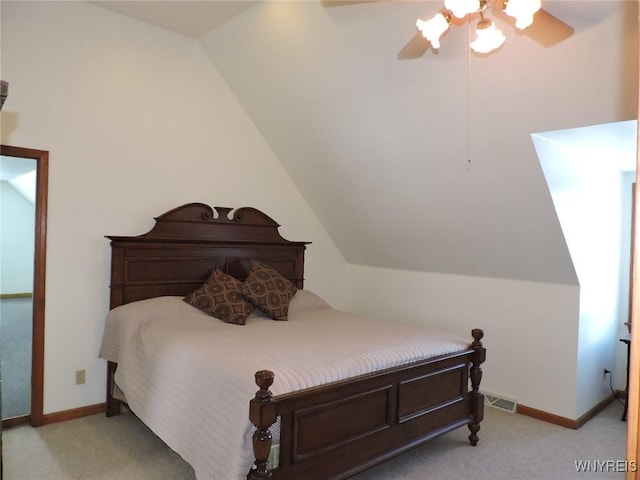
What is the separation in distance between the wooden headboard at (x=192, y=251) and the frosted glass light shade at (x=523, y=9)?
9.69 feet

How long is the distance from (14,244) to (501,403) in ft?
19.5

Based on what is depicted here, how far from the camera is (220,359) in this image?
8.12 ft

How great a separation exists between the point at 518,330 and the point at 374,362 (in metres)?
1.95

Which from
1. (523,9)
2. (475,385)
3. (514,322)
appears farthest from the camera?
(514,322)

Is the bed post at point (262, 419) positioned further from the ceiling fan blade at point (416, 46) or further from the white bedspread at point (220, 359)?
the ceiling fan blade at point (416, 46)

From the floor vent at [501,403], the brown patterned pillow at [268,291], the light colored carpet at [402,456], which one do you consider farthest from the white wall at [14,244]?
the floor vent at [501,403]

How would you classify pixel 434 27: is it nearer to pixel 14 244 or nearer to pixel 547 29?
pixel 547 29

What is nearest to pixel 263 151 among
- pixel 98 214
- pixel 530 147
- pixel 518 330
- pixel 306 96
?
pixel 306 96

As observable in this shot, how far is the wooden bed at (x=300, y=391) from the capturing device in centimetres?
222

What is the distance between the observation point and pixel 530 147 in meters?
3.00

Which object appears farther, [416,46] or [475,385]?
[475,385]

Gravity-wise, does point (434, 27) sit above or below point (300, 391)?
above

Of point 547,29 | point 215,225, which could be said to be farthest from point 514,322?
point 215,225

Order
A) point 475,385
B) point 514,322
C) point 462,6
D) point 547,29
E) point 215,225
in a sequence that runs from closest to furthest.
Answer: point 462,6
point 547,29
point 475,385
point 514,322
point 215,225
